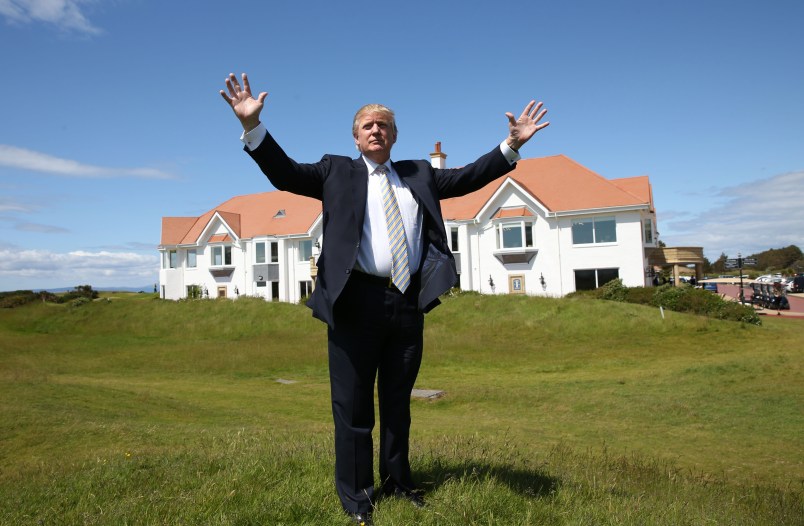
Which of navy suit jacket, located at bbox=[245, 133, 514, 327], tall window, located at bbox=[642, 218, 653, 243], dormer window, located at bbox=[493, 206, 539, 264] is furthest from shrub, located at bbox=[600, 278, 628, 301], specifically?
navy suit jacket, located at bbox=[245, 133, 514, 327]

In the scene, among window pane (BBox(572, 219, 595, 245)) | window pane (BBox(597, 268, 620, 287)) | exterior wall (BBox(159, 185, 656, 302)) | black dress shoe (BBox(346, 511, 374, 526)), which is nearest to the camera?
black dress shoe (BBox(346, 511, 374, 526))

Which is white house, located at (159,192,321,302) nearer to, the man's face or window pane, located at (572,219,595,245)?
window pane, located at (572,219,595,245)

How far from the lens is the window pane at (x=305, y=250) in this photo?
44.0 meters

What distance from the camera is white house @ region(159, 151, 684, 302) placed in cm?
3469

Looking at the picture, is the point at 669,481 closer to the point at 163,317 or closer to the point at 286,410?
the point at 286,410

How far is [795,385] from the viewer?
1369cm

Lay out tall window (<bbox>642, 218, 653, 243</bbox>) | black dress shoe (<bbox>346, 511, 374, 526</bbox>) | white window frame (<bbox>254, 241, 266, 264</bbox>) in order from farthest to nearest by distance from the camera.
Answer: white window frame (<bbox>254, 241, 266, 264</bbox>), tall window (<bbox>642, 218, 653, 243</bbox>), black dress shoe (<bbox>346, 511, 374, 526</bbox>)

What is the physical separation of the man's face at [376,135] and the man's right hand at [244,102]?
2.41 feet

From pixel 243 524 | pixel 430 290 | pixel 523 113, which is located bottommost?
pixel 243 524

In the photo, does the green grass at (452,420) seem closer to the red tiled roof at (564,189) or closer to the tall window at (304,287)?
the red tiled roof at (564,189)

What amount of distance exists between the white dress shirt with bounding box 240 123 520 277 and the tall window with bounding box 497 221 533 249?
32.8 m

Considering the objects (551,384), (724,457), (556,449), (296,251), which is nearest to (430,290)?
(556,449)

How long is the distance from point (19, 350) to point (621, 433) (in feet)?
78.8

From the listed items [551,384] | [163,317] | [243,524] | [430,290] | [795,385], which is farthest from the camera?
[163,317]
